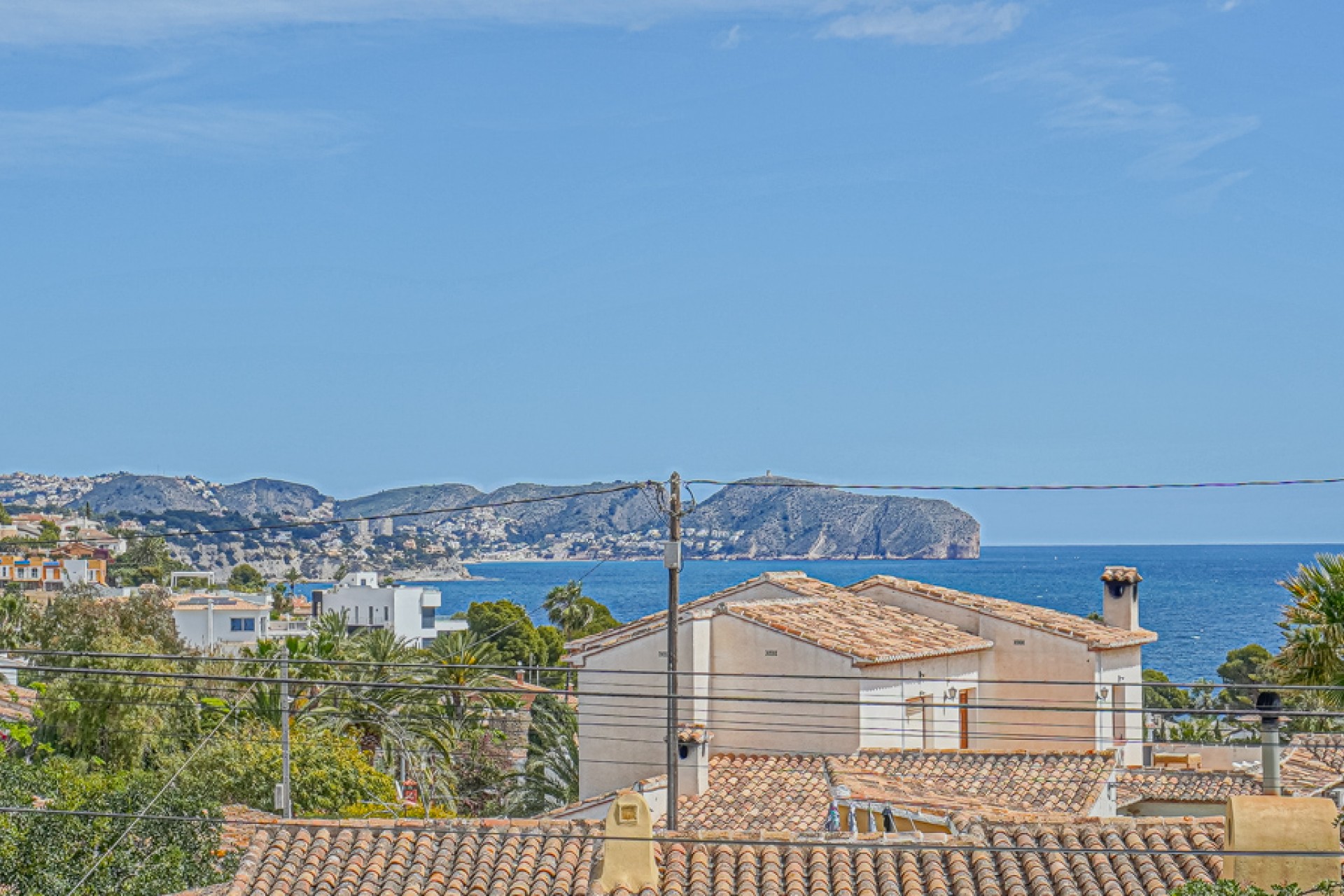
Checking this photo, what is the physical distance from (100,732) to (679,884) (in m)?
25.3

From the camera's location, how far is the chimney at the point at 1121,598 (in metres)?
34.2

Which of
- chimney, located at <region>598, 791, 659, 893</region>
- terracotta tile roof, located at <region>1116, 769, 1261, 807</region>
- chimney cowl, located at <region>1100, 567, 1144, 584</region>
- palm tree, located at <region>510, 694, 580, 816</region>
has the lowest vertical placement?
palm tree, located at <region>510, 694, 580, 816</region>

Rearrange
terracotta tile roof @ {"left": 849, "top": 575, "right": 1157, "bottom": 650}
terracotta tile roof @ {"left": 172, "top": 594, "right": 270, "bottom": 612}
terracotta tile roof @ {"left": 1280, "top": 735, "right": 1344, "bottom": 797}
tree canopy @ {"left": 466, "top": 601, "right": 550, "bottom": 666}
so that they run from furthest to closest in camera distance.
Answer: terracotta tile roof @ {"left": 172, "top": 594, "right": 270, "bottom": 612} → tree canopy @ {"left": 466, "top": 601, "right": 550, "bottom": 666} → terracotta tile roof @ {"left": 849, "top": 575, "right": 1157, "bottom": 650} → terracotta tile roof @ {"left": 1280, "top": 735, "right": 1344, "bottom": 797}

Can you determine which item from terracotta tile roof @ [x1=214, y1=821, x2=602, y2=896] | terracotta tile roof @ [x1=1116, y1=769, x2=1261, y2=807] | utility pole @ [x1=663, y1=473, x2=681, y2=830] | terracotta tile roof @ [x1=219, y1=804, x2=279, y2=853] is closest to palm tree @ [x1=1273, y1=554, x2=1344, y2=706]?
terracotta tile roof @ [x1=1116, y1=769, x2=1261, y2=807]

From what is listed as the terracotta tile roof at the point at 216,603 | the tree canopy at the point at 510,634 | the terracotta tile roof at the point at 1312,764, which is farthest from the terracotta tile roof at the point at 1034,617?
the terracotta tile roof at the point at 216,603

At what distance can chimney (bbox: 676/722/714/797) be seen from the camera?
25.1m

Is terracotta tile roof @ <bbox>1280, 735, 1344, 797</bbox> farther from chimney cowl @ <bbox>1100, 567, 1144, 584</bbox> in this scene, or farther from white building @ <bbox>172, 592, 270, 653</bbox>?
white building @ <bbox>172, 592, 270, 653</bbox>

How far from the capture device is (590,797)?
2867cm

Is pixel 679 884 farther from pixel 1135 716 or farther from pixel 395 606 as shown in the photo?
pixel 395 606

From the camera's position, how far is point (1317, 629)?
59.1 ft

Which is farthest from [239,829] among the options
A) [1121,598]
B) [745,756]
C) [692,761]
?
[1121,598]

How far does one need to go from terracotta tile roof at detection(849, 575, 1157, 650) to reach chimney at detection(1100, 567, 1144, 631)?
470 millimetres

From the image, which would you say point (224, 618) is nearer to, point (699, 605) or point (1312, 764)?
point (699, 605)

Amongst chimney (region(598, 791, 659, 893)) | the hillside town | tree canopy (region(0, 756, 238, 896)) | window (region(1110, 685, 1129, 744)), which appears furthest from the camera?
window (region(1110, 685, 1129, 744))
